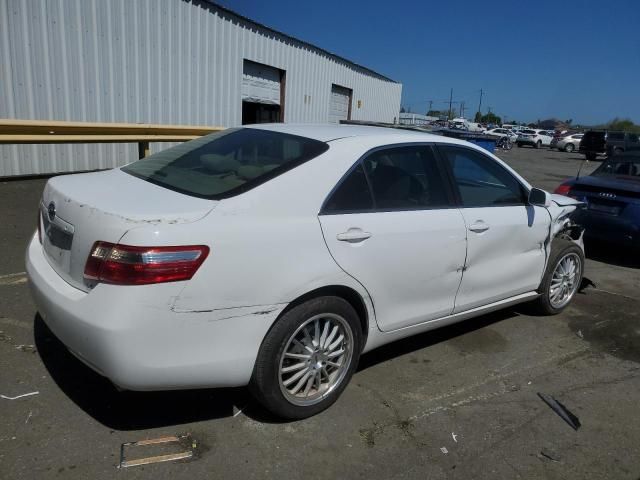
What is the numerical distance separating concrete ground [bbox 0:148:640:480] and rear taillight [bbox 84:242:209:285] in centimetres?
92

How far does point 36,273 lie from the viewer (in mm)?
2863

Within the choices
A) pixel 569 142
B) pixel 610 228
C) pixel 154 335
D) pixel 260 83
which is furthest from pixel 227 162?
pixel 569 142

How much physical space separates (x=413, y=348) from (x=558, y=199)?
2045 mm

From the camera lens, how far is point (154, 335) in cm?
231

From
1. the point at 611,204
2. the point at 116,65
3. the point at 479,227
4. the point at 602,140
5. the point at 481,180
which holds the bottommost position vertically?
the point at 611,204

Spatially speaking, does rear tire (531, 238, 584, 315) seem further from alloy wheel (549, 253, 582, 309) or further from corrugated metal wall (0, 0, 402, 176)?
corrugated metal wall (0, 0, 402, 176)

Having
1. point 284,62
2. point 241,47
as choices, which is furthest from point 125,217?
point 284,62

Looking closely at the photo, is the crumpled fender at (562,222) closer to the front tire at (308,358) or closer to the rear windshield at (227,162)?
the front tire at (308,358)

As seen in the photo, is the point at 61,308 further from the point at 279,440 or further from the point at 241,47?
the point at 241,47

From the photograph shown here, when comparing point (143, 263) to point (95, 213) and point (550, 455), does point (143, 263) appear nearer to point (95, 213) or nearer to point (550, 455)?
point (95, 213)

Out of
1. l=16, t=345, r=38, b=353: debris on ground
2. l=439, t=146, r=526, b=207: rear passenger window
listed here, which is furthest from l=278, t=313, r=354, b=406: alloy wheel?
l=16, t=345, r=38, b=353: debris on ground

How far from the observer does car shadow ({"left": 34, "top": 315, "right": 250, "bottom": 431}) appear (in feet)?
9.29

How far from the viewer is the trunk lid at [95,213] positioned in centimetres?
238

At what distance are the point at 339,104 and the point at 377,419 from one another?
16373 mm
